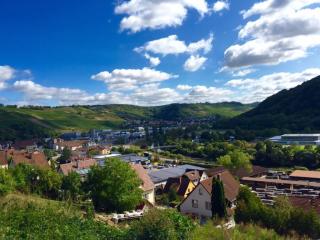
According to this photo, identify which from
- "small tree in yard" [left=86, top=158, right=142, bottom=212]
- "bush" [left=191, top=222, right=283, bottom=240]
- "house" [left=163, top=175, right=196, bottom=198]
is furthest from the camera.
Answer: "house" [left=163, top=175, right=196, bottom=198]

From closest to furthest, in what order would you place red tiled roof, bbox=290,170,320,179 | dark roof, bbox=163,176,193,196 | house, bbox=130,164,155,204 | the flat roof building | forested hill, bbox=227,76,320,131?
house, bbox=130,164,155,204 < dark roof, bbox=163,176,193,196 < red tiled roof, bbox=290,170,320,179 < the flat roof building < forested hill, bbox=227,76,320,131

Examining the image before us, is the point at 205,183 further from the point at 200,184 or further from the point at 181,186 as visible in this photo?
the point at 181,186

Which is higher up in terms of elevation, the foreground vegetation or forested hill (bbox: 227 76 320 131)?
forested hill (bbox: 227 76 320 131)

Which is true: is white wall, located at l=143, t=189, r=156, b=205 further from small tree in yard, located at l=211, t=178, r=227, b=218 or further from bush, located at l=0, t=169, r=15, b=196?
bush, located at l=0, t=169, r=15, b=196

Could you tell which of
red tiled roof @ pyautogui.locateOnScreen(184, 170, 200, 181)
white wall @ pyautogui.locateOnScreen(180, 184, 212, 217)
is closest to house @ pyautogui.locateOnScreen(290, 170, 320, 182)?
red tiled roof @ pyautogui.locateOnScreen(184, 170, 200, 181)

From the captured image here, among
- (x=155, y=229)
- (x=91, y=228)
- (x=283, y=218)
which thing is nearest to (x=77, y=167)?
(x=283, y=218)

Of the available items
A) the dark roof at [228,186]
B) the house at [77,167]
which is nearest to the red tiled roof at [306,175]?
the dark roof at [228,186]

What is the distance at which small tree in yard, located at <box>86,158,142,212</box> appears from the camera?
28.4 meters

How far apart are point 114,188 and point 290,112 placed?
127208mm

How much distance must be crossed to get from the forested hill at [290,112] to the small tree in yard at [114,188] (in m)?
96.5

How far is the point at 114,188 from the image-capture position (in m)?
28.7

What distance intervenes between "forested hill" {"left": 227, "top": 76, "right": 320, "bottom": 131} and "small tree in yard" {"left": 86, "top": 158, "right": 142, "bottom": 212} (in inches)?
3800

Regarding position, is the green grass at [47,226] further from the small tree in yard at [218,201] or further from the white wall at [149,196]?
the white wall at [149,196]

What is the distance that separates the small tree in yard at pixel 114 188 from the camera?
2844cm
